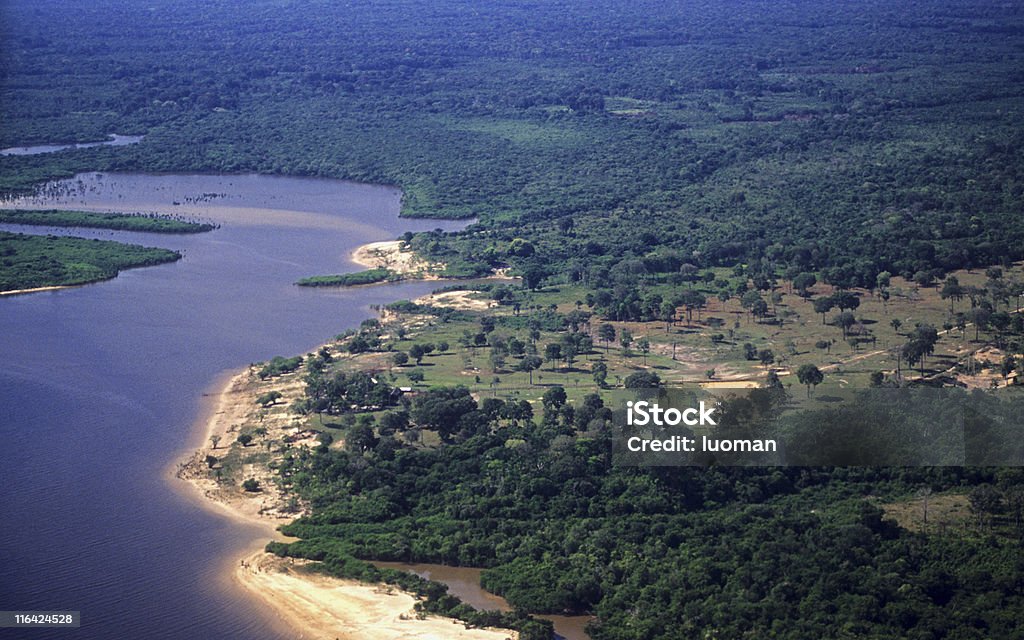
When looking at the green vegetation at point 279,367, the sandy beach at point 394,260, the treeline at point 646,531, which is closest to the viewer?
the treeline at point 646,531

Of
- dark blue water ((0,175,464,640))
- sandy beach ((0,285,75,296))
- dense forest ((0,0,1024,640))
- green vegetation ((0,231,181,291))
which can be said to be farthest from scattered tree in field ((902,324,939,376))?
sandy beach ((0,285,75,296))

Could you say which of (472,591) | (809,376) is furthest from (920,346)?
(472,591)

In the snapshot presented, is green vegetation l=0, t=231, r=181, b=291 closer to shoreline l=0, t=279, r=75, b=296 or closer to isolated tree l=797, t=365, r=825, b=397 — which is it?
shoreline l=0, t=279, r=75, b=296

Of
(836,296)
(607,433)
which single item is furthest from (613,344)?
(607,433)

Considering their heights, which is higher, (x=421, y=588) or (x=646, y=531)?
(x=646, y=531)

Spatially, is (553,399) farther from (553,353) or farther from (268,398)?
(268,398)

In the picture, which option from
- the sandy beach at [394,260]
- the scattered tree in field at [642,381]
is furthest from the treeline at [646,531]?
the sandy beach at [394,260]

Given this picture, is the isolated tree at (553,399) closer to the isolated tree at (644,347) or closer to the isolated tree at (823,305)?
the isolated tree at (644,347)
